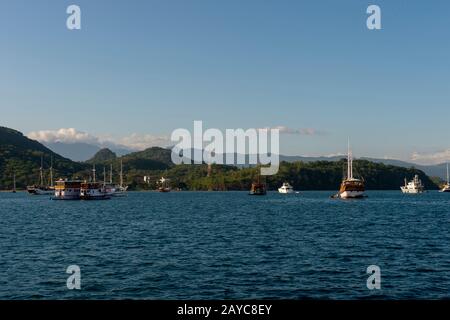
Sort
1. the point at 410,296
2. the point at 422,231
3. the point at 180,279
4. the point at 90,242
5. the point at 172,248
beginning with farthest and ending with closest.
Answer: the point at 422,231
the point at 90,242
the point at 172,248
the point at 180,279
the point at 410,296

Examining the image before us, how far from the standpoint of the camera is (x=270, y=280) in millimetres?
34906

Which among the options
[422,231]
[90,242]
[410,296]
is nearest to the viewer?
[410,296]

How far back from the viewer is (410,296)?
30641mm

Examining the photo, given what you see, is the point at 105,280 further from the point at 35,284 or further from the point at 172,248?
the point at 172,248

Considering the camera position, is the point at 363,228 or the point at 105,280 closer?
the point at 105,280

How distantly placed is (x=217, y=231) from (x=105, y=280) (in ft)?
124

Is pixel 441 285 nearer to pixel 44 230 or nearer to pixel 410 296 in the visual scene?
pixel 410 296
